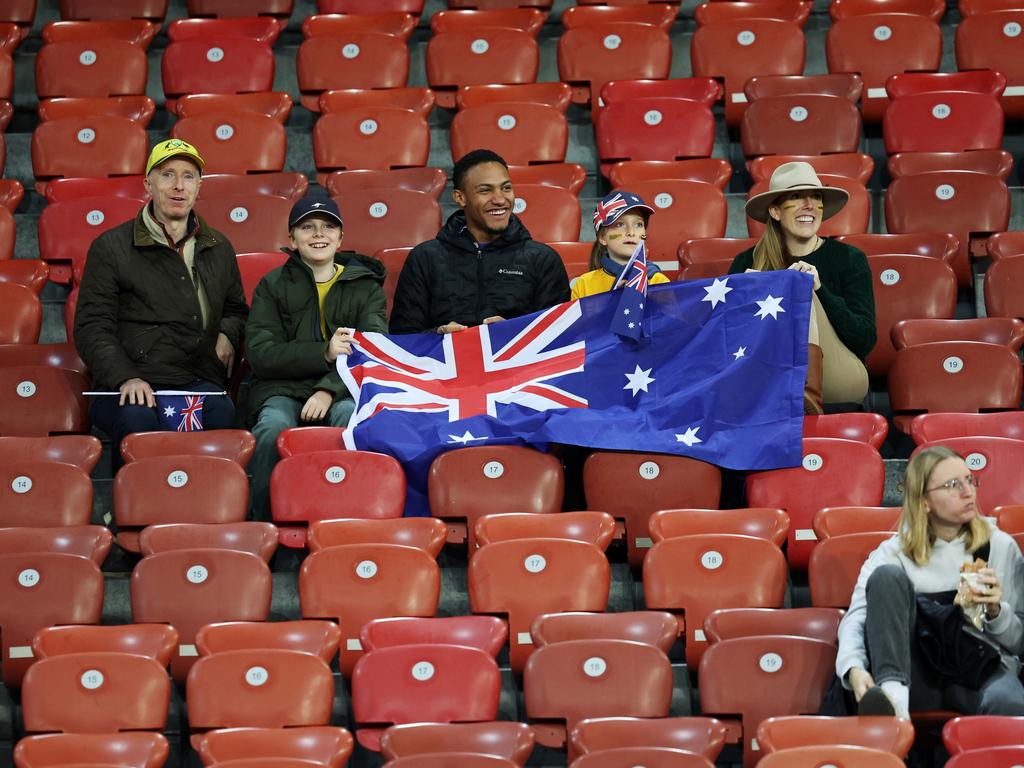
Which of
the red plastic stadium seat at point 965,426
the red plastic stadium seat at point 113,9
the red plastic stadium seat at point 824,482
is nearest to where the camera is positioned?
the red plastic stadium seat at point 824,482

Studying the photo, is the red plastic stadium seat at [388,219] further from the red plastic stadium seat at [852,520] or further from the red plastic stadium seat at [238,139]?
the red plastic stadium seat at [852,520]

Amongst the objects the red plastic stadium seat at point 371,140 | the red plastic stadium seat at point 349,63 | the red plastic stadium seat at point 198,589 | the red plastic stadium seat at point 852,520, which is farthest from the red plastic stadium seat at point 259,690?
the red plastic stadium seat at point 349,63

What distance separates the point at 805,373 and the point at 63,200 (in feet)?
10.5

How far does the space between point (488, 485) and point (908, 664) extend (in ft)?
5.00

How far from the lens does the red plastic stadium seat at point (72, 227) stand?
7.10 metres

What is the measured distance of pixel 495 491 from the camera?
552 cm

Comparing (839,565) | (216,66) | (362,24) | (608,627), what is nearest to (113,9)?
(216,66)

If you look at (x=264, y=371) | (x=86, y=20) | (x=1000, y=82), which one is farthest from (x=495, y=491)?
(x=86, y=20)

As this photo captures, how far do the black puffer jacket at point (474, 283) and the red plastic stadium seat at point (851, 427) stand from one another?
0.99 meters

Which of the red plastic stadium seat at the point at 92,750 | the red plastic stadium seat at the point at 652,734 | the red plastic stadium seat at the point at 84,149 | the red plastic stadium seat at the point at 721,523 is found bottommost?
the red plastic stadium seat at the point at 92,750

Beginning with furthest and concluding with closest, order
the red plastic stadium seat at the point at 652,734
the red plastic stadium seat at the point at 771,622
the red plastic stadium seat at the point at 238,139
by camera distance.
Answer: the red plastic stadium seat at the point at 238,139 → the red plastic stadium seat at the point at 771,622 → the red plastic stadium seat at the point at 652,734

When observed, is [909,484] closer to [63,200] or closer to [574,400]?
[574,400]

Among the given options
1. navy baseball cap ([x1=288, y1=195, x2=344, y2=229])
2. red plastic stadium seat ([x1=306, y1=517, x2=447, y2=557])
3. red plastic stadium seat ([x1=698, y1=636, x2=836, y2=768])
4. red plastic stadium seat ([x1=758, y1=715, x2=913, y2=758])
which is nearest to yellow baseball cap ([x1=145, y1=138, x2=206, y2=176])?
navy baseball cap ([x1=288, y1=195, x2=344, y2=229])

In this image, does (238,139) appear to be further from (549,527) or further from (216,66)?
(549,527)
